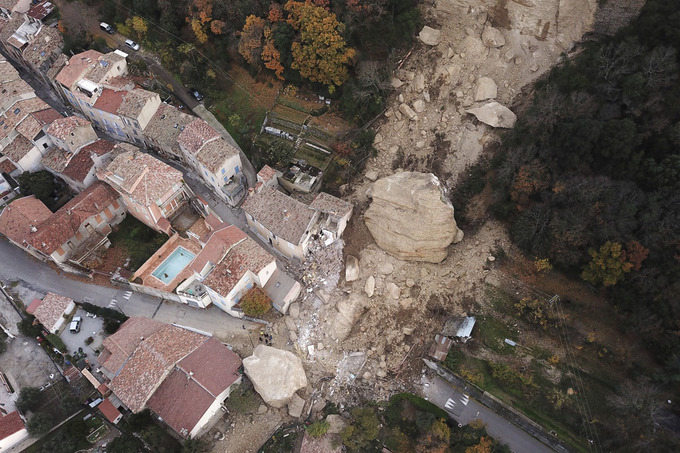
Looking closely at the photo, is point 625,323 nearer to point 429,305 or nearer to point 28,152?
point 429,305

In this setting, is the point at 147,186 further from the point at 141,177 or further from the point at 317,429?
the point at 317,429

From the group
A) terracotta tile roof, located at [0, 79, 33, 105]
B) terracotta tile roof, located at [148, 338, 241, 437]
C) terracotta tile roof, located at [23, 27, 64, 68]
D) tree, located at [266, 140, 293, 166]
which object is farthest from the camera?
terracotta tile roof, located at [23, 27, 64, 68]

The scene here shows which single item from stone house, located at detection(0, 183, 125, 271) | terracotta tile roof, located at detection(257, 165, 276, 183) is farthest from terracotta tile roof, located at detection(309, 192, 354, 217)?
stone house, located at detection(0, 183, 125, 271)

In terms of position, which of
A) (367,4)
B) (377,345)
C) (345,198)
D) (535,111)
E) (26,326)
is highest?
(367,4)

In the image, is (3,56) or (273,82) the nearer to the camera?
(273,82)

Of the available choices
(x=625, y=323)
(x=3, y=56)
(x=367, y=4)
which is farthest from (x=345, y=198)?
(x=3, y=56)

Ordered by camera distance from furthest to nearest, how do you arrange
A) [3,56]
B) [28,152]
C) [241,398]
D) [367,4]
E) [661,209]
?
[3,56], [28,152], [367,4], [241,398], [661,209]

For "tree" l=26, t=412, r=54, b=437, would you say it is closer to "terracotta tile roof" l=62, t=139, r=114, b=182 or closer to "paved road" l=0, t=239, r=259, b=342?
"paved road" l=0, t=239, r=259, b=342
